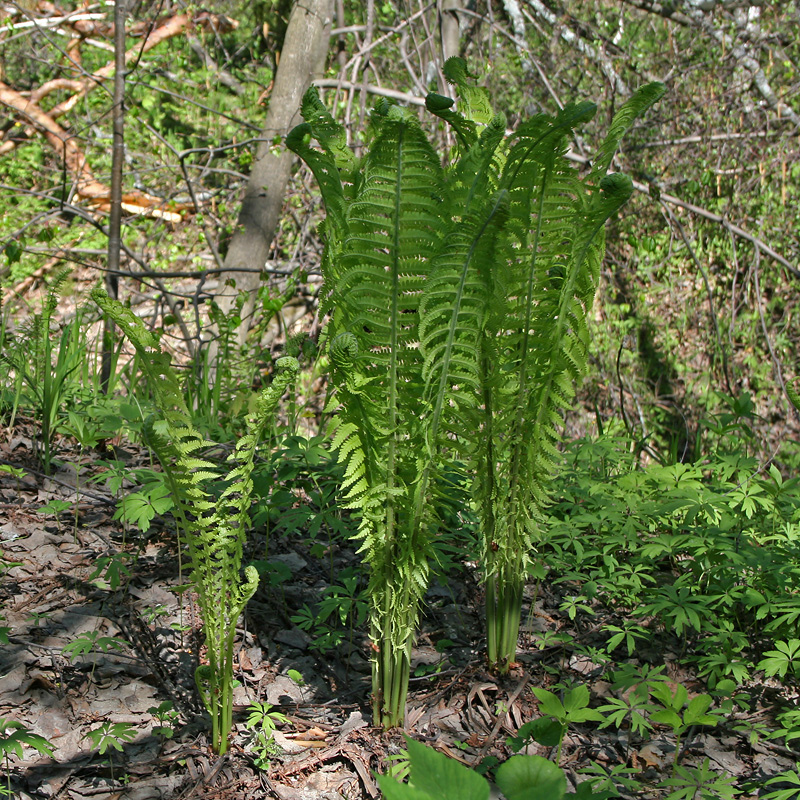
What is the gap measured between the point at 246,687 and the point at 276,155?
4.34m

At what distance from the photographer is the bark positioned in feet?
17.6

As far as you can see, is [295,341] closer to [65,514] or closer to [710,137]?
[65,514]

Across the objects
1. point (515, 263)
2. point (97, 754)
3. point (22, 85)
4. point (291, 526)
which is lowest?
point (97, 754)

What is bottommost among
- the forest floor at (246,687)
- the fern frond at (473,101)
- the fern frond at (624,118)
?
the forest floor at (246,687)

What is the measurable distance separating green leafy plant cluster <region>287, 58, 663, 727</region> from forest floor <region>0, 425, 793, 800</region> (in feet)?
0.71

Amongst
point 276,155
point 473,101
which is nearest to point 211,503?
point 473,101

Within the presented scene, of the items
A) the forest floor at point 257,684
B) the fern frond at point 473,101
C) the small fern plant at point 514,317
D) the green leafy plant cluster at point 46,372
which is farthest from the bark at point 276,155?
the small fern plant at point 514,317

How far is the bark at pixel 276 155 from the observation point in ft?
17.6

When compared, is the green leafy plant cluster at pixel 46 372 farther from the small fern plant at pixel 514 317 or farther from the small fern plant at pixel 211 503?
the small fern plant at pixel 514 317

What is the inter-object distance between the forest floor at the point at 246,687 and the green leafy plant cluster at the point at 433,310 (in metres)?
0.22

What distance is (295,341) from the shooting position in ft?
8.01

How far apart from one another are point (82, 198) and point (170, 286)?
4.89ft

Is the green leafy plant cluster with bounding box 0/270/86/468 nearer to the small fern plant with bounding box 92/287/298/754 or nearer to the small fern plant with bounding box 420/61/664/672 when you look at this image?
the small fern plant with bounding box 92/287/298/754

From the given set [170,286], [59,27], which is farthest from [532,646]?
[59,27]
